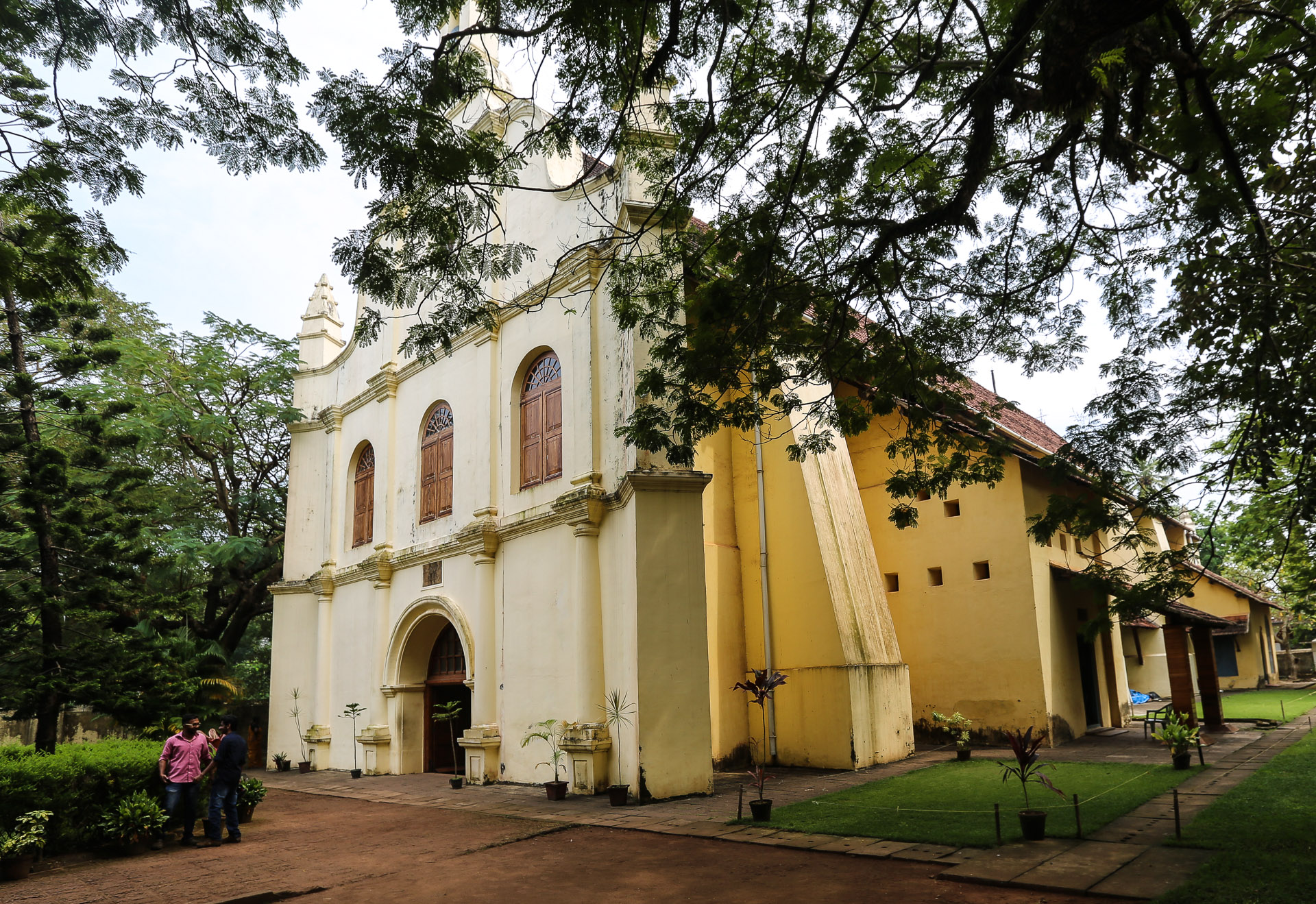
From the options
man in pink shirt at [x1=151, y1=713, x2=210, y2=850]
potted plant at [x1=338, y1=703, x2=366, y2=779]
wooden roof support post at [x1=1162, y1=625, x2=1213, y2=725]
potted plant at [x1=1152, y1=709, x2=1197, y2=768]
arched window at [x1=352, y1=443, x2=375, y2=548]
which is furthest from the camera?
arched window at [x1=352, y1=443, x2=375, y2=548]

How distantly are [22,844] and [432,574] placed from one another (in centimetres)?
717

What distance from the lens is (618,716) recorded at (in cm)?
1028

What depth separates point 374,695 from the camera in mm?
15383

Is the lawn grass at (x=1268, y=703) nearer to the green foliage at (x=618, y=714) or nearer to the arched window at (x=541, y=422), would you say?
the green foliage at (x=618, y=714)

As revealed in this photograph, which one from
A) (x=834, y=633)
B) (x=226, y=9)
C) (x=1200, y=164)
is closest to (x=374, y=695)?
(x=834, y=633)

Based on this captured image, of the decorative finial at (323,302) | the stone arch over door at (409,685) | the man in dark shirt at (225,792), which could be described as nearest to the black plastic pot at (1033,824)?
the man in dark shirt at (225,792)

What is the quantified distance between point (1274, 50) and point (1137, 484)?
3275 millimetres

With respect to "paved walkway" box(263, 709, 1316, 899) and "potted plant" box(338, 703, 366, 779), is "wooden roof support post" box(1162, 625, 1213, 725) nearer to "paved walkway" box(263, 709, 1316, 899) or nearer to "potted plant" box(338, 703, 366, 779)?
"paved walkway" box(263, 709, 1316, 899)

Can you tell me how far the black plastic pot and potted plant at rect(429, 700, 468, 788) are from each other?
6756mm

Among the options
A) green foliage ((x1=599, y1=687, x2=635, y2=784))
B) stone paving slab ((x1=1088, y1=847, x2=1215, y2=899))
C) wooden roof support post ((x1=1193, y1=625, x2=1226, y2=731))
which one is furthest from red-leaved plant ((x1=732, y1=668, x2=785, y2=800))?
wooden roof support post ((x1=1193, y1=625, x2=1226, y2=731))

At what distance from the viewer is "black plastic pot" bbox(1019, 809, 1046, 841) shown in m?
6.57

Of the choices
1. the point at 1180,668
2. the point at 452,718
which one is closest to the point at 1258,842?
the point at 1180,668

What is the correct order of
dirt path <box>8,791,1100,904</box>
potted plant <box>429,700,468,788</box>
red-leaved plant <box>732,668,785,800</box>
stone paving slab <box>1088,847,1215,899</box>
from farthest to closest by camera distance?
potted plant <box>429,700,468,788</box> < red-leaved plant <box>732,668,785,800</box> < dirt path <box>8,791,1100,904</box> < stone paving slab <box>1088,847,1215,899</box>

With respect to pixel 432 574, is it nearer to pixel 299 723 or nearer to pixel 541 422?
pixel 541 422
